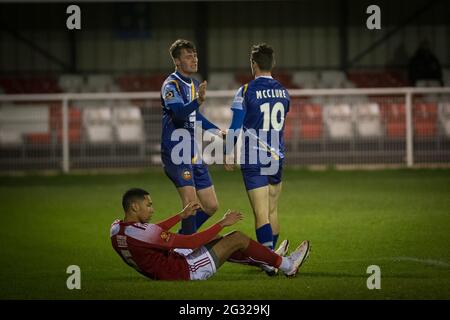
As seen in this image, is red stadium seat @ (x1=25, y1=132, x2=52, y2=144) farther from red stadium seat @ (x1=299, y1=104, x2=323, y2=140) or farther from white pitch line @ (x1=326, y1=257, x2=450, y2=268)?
white pitch line @ (x1=326, y1=257, x2=450, y2=268)

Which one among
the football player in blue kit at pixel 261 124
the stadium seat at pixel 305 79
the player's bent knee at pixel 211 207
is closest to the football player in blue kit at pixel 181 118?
the player's bent knee at pixel 211 207

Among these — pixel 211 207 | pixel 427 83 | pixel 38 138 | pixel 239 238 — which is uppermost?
pixel 427 83

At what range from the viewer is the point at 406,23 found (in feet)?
85.5

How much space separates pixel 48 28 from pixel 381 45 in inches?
327

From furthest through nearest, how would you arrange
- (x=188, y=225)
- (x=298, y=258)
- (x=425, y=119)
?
1. (x=425, y=119)
2. (x=188, y=225)
3. (x=298, y=258)

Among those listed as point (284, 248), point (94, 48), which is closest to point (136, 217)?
point (284, 248)

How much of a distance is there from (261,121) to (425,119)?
10.4 m

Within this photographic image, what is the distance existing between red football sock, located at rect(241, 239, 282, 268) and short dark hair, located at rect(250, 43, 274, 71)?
5.54 ft

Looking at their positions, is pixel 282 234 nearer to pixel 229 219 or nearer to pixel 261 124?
pixel 261 124

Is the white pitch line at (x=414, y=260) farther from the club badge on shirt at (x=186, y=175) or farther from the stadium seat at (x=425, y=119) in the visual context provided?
the stadium seat at (x=425, y=119)

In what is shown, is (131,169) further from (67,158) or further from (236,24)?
(236,24)

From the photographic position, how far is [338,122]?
19.4m

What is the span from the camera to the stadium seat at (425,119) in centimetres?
1909

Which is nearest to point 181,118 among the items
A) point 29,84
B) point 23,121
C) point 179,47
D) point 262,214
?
point 179,47
